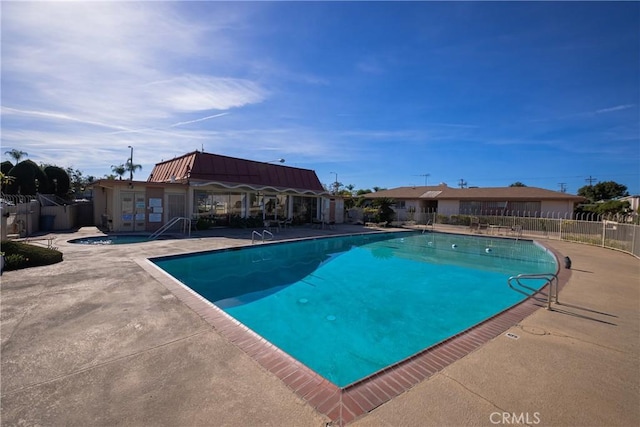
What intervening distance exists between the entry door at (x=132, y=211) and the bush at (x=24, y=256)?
7.81 metres

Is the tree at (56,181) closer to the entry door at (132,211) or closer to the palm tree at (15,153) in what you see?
the palm tree at (15,153)

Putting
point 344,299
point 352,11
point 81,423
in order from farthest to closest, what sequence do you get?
point 352,11
point 344,299
point 81,423

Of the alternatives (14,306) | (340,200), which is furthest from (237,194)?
(14,306)

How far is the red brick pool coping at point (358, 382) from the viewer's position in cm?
250

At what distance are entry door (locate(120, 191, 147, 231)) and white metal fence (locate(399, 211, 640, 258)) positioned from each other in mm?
21978

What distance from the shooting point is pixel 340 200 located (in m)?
26.0

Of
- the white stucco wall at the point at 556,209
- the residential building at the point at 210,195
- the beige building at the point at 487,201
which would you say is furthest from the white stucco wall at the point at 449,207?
the residential building at the point at 210,195

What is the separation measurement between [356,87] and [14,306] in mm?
13596

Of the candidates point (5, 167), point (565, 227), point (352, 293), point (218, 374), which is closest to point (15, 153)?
point (5, 167)

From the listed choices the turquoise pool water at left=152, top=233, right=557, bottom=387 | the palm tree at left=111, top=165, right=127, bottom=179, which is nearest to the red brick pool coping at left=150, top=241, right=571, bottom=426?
the turquoise pool water at left=152, top=233, right=557, bottom=387

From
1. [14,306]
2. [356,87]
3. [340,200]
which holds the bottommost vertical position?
[14,306]

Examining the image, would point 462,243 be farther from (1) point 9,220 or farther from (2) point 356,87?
(1) point 9,220

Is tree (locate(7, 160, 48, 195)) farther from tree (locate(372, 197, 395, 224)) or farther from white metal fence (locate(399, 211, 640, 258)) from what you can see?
white metal fence (locate(399, 211, 640, 258))

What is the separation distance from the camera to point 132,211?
1501 centimetres
